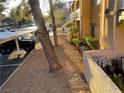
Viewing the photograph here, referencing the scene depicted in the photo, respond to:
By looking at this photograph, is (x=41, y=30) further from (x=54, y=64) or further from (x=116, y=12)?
(x=116, y=12)

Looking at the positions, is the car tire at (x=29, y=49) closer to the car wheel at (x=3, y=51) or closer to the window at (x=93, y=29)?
the car wheel at (x=3, y=51)

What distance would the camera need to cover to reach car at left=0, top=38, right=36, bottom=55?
77.8 feet

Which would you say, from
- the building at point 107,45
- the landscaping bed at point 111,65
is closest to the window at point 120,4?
the building at point 107,45

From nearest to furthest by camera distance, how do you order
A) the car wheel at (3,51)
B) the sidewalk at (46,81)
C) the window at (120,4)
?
the sidewalk at (46,81) < the window at (120,4) < the car wheel at (3,51)

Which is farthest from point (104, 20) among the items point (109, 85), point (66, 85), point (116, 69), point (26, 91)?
point (109, 85)

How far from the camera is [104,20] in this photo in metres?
14.8

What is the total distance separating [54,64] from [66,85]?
246 centimetres

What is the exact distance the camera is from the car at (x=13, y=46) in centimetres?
2373

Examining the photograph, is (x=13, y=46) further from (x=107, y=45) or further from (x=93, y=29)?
(x=107, y=45)

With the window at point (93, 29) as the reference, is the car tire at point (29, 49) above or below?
below

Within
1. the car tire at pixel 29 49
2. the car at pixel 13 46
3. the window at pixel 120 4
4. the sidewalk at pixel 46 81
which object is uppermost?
the window at pixel 120 4

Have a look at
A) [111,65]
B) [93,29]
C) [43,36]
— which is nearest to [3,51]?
[93,29]

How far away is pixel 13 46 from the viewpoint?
23859mm

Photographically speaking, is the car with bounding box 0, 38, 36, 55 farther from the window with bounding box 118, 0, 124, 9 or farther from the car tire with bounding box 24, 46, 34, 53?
the window with bounding box 118, 0, 124, 9
